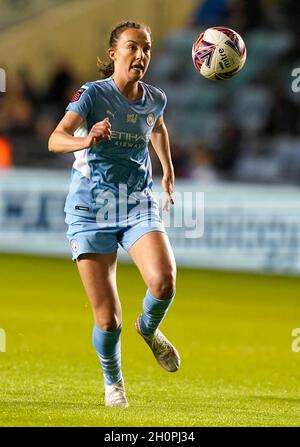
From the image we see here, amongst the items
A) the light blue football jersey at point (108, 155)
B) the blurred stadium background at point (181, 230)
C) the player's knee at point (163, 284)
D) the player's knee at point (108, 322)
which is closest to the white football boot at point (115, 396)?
the blurred stadium background at point (181, 230)

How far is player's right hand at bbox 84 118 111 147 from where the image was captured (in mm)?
6895

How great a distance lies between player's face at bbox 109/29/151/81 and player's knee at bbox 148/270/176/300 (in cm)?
119

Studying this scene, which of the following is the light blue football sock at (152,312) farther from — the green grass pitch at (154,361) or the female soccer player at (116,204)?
the green grass pitch at (154,361)

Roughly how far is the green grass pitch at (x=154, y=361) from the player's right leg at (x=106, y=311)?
6.1 inches

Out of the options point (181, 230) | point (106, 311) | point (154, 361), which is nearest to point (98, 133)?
point (106, 311)

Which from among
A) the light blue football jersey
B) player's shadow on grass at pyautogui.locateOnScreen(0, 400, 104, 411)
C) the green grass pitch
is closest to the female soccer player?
the light blue football jersey

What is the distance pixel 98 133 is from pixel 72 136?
13.7 inches

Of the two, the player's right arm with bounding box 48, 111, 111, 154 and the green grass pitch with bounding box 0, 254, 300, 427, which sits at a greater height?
the player's right arm with bounding box 48, 111, 111, 154

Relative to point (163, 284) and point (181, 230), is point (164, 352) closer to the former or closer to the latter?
point (163, 284)

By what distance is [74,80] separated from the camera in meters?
23.1

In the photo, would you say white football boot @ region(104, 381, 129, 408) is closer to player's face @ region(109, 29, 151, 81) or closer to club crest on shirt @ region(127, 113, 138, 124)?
club crest on shirt @ region(127, 113, 138, 124)

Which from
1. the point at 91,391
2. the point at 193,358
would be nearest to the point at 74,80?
the point at 193,358

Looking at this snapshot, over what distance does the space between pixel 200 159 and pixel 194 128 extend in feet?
9.41
